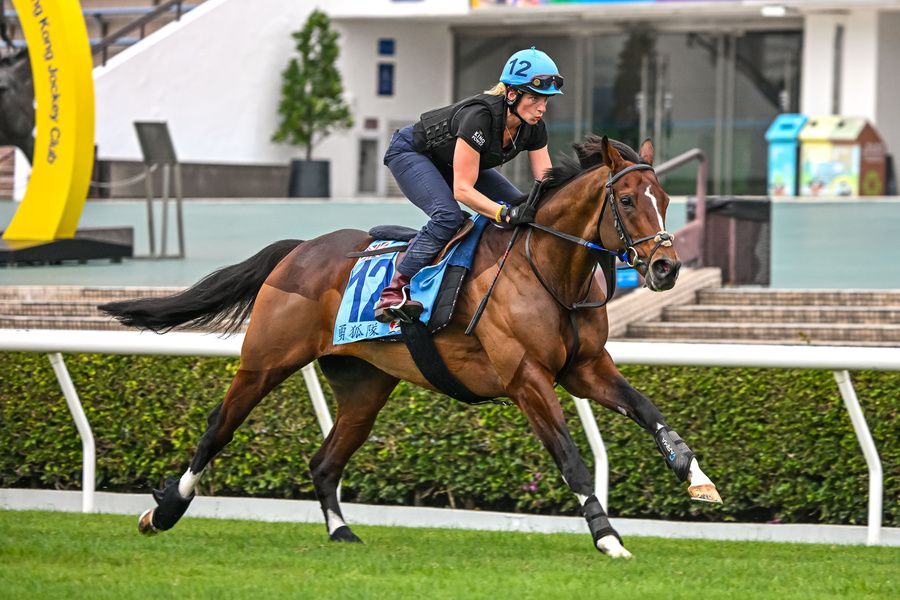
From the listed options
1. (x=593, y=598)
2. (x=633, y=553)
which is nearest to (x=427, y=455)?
(x=633, y=553)

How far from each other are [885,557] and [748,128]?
18.7 metres

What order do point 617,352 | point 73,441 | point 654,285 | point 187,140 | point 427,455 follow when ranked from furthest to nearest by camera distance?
point 187,140 < point 73,441 < point 427,455 < point 617,352 < point 654,285

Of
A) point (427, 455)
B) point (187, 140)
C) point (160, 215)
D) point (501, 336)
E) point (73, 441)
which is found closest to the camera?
point (501, 336)

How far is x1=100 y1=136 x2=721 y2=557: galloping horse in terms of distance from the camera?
506 centimetres

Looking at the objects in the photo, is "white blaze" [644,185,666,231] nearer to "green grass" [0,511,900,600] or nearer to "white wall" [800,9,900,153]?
"green grass" [0,511,900,600]

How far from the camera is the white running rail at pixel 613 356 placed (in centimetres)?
602

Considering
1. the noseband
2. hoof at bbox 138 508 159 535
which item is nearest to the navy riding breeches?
the noseband

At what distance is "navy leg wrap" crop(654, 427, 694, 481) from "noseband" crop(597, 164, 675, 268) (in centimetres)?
62

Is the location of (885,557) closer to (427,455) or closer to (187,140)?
(427,455)

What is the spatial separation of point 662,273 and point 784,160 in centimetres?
1595

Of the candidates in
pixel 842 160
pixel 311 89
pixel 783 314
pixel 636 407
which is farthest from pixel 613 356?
pixel 311 89

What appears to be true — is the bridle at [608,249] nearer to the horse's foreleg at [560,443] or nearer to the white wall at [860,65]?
the horse's foreleg at [560,443]

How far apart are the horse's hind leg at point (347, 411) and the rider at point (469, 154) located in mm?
563

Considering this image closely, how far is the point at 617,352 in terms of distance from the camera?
630 cm
